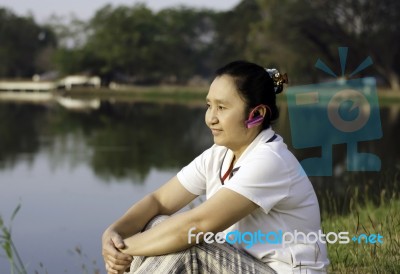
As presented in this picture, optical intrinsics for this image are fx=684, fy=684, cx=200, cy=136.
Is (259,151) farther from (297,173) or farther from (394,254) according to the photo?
(394,254)

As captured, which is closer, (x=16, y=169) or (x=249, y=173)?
(x=249, y=173)

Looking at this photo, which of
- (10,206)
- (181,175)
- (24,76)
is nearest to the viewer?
(181,175)

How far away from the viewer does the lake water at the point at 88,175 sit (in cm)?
527

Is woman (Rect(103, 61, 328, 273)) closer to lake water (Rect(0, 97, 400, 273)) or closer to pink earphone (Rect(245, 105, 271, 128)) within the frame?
pink earphone (Rect(245, 105, 271, 128))

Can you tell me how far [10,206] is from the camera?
7.05 m

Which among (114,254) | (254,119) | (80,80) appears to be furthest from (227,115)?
(80,80)

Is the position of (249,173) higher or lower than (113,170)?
higher

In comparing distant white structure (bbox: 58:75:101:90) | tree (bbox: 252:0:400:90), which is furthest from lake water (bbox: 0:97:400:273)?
distant white structure (bbox: 58:75:101:90)

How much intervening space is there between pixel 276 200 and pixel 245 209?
0.28 feet

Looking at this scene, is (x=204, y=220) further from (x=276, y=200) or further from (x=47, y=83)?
(x=47, y=83)

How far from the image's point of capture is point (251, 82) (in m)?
1.83

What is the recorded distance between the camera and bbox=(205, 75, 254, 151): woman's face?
72.9 inches

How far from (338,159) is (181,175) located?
865 cm

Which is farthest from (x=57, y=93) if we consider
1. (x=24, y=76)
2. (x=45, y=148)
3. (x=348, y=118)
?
(x=348, y=118)
